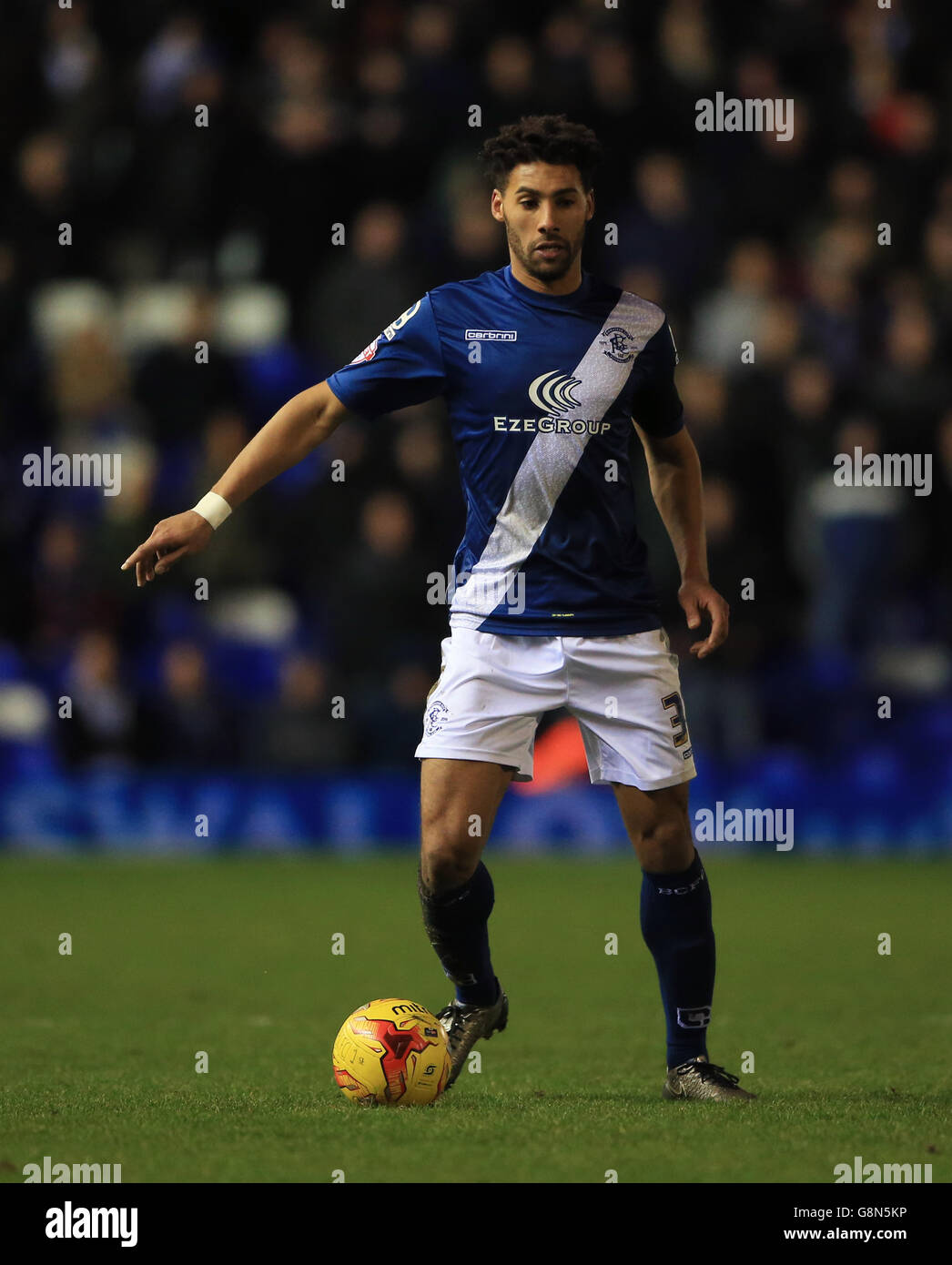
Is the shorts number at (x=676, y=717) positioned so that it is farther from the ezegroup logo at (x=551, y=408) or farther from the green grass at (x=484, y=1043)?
the green grass at (x=484, y=1043)

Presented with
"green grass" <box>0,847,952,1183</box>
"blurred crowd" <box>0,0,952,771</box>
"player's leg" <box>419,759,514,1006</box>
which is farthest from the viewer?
"blurred crowd" <box>0,0,952,771</box>

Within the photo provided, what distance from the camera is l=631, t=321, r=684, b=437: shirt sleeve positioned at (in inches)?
221

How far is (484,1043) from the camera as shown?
21.8ft

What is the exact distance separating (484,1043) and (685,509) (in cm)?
198

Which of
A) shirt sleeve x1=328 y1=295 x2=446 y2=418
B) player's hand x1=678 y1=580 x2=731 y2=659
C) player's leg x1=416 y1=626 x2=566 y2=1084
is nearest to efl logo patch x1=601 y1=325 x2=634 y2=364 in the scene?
shirt sleeve x1=328 y1=295 x2=446 y2=418

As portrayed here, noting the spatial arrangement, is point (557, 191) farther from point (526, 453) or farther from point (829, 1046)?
point (829, 1046)

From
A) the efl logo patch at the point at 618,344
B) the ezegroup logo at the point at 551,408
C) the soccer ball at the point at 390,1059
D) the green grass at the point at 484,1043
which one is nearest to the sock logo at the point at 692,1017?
the green grass at the point at 484,1043

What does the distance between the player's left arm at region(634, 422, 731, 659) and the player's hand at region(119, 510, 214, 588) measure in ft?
4.60

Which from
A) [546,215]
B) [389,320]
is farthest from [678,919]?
[389,320]

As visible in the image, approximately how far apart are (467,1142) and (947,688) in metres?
8.90

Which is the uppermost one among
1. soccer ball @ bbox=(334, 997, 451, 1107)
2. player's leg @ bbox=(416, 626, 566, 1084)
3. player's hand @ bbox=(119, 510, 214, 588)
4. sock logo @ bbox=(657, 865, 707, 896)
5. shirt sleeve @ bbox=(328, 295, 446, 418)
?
shirt sleeve @ bbox=(328, 295, 446, 418)

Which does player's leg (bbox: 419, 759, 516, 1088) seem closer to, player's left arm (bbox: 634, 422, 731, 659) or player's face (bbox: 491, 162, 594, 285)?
player's left arm (bbox: 634, 422, 731, 659)

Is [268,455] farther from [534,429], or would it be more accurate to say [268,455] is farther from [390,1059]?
[390,1059]

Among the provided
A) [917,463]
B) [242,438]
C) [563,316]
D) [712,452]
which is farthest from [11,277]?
[563,316]
